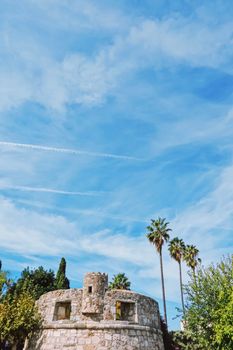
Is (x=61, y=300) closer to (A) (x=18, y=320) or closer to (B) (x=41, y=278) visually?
(A) (x=18, y=320)

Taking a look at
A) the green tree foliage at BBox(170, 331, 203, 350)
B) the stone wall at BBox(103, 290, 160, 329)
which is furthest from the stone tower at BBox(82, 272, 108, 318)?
the green tree foliage at BBox(170, 331, 203, 350)

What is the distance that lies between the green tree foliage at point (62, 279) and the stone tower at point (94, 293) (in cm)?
1943

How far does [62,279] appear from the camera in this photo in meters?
38.1

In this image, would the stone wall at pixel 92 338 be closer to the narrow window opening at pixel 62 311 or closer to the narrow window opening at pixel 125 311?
the narrow window opening at pixel 125 311

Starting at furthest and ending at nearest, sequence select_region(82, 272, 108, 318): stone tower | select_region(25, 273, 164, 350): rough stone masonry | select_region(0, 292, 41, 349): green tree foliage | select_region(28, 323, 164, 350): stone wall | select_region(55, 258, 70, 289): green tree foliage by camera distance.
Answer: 1. select_region(55, 258, 70, 289): green tree foliage
2. select_region(82, 272, 108, 318): stone tower
3. select_region(0, 292, 41, 349): green tree foliage
4. select_region(25, 273, 164, 350): rough stone masonry
5. select_region(28, 323, 164, 350): stone wall

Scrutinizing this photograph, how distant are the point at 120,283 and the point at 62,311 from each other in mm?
21586

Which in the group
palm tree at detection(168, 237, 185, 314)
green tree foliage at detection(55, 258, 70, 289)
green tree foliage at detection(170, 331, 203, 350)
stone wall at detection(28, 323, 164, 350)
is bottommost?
stone wall at detection(28, 323, 164, 350)

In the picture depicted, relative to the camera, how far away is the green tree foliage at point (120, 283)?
40.0m

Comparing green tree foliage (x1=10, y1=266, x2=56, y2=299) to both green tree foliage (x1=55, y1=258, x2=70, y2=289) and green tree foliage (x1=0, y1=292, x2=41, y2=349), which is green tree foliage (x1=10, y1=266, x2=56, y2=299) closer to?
green tree foliage (x1=55, y1=258, x2=70, y2=289)

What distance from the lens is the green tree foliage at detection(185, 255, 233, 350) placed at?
726 inches

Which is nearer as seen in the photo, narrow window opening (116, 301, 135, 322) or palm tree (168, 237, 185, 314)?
narrow window opening (116, 301, 135, 322)

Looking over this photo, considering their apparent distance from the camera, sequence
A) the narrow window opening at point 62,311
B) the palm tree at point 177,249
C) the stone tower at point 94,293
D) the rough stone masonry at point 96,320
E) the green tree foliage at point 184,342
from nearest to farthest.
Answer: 1. the rough stone masonry at point 96,320
2. the stone tower at point 94,293
3. the narrow window opening at point 62,311
4. the green tree foliage at point 184,342
5. the palm tree at point 177,249

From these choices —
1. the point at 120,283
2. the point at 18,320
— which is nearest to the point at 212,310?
the point at 18,320

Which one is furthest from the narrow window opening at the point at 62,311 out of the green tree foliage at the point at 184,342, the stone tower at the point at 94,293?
the green tree foliage at the point at 184,342
